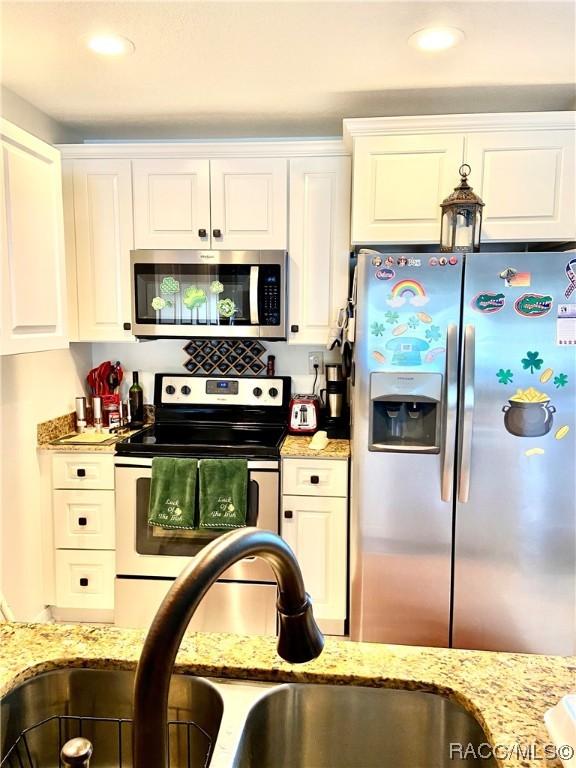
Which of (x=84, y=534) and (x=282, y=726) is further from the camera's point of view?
(x=84, y=534)

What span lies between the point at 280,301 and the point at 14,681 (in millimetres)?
2006

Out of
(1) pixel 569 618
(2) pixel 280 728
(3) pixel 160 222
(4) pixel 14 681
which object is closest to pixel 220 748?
(2) pixel 280 728

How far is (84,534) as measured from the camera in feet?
8.52

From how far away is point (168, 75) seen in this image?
7.05 feet

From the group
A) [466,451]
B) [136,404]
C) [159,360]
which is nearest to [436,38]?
[466,451]

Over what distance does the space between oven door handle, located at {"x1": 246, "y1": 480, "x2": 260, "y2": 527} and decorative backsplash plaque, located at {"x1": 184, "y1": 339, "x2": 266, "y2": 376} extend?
2.51ft

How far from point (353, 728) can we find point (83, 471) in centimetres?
201

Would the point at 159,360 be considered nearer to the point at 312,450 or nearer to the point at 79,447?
the point at 79,447

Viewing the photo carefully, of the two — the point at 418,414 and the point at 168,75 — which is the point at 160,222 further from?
the point at 418,414

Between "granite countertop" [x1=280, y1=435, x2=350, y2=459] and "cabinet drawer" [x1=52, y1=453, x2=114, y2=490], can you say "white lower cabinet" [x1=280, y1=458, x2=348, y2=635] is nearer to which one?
"granite countertop" [x1=280, y1=435, x2=350, y2=459]

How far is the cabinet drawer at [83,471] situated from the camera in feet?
8.34

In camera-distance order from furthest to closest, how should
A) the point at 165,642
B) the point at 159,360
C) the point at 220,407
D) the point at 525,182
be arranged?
1. the point at 159,360
2. the point at 220,407
3. the point at 525,182
4. the point at 165,642

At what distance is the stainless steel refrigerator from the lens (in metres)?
2.04

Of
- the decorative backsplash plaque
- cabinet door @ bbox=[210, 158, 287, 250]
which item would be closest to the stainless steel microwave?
cabinet door @ bbox=[210, 158, 287, 250]
